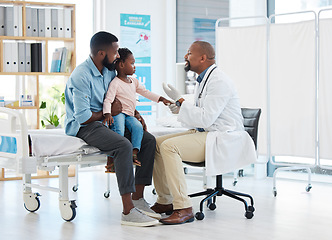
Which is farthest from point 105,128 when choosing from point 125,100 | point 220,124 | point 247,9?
point 247,9

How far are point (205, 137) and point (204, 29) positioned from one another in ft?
9.58

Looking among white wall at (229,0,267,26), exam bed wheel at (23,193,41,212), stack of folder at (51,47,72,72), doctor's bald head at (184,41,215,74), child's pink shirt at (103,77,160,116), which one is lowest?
exam bed wheel at (23,193,41,212)

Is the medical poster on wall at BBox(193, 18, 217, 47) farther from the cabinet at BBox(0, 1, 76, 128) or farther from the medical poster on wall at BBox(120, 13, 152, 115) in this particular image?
the cabinet at BBox(0, 1, 76, 128)

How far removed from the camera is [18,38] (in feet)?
17.7

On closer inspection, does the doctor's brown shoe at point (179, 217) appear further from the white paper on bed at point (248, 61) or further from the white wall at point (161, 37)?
the white wall at point (161, 37)

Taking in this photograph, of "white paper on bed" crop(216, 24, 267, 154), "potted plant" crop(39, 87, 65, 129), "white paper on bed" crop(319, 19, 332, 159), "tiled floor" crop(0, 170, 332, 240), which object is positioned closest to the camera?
"tiled floor" crop(0, 170, 332, 240)

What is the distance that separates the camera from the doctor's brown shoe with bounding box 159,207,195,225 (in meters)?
3.33

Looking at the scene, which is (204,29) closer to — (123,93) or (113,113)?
(123,93)

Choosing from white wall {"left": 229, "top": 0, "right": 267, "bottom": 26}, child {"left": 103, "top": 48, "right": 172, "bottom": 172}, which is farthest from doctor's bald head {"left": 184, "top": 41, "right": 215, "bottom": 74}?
white wall {"left": 229, "top": 0, "right": 267, "bottom": 26}

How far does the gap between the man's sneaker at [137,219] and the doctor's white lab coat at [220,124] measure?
0.47 metres

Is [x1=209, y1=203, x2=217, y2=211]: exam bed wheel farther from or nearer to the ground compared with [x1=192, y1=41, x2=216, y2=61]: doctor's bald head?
nearer to the ground

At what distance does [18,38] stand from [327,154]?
10.4 ft

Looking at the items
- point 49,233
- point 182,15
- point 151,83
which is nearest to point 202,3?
point 182,15

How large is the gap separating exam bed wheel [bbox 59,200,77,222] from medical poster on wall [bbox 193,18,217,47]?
3198 mm
